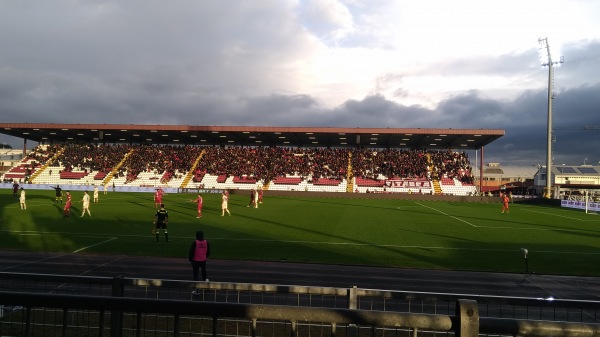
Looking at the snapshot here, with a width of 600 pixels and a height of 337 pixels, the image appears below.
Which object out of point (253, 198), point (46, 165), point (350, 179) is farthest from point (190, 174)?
point (253, 198)

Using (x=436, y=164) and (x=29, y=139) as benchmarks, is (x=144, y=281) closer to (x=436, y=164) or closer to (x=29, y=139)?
(x=436, y=164)

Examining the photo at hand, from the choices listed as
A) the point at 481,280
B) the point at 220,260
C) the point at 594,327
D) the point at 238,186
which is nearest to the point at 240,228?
the point at 220,260

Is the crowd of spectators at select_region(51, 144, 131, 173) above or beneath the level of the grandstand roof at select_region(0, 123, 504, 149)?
beneath

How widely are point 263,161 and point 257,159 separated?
3.87 ft

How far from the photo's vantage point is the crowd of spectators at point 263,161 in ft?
215

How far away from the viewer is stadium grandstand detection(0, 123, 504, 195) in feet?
204

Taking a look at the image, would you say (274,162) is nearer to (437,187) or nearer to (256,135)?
(256,135)

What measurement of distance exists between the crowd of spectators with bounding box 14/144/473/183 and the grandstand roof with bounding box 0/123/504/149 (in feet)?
6.12

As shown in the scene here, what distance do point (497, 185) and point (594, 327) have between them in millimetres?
113503

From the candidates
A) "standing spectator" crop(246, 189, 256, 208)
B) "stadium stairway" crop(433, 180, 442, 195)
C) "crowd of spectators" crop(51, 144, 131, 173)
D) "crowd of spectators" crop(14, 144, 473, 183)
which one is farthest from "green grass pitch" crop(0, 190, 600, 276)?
"crowd of spectators" crop(51, 144, 131, 173)

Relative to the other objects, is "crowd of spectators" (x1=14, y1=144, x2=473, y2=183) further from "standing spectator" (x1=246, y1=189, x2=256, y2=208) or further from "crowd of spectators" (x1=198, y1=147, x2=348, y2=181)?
"standing spectator" (x1=246, y1=189, x2=256, y2=208)

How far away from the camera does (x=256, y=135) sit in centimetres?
6644

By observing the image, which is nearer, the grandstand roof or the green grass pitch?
the green grass pitch

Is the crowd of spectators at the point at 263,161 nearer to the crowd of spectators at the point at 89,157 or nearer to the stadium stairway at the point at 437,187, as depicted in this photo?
the crowd of spectators at the point at 89,157
